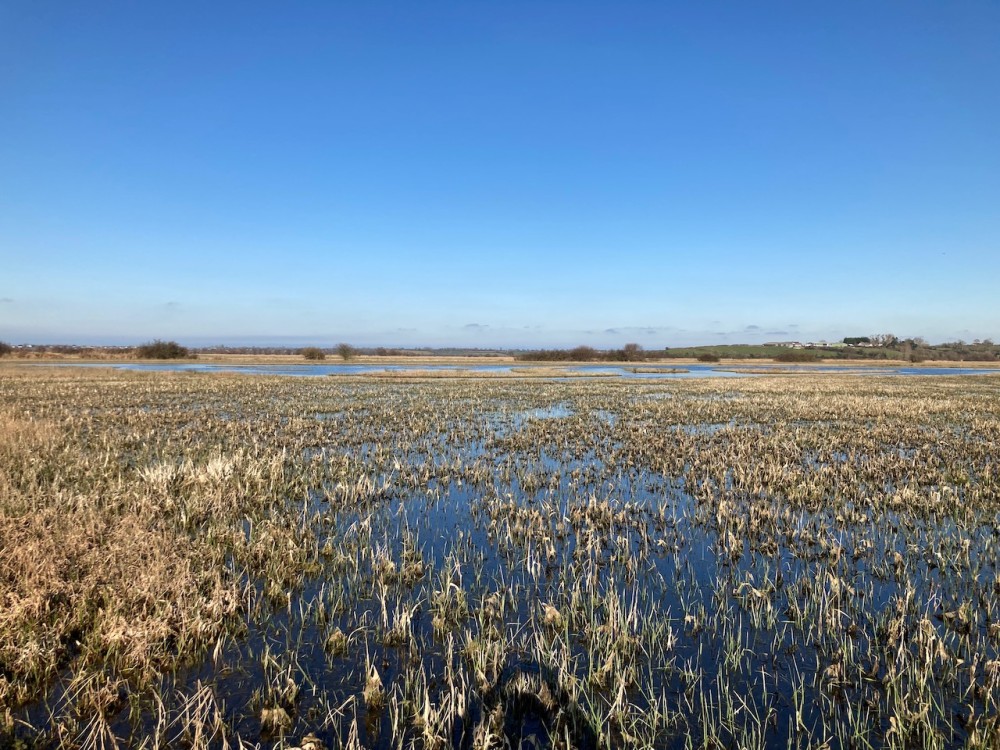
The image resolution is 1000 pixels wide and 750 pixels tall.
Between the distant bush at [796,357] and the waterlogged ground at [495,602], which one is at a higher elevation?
the distant bush at [796,357]

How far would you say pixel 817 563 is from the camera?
331 inches

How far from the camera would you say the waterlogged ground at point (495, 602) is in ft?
15.5

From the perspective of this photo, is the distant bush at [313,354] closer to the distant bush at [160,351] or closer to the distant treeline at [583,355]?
the distant bush at [160,351]

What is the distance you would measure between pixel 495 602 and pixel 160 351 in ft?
412

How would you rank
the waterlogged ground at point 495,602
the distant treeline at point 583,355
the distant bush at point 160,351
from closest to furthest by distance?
the waterlogged ground at point 495,602
the distant bush at point 160,351
the distant treeline at point 583,355

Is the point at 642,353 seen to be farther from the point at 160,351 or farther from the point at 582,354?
the point at 160,351

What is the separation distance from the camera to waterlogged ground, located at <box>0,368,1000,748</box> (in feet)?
15.5

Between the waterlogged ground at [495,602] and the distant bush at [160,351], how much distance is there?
110430 millimetres

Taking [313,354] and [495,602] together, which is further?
[313,354]

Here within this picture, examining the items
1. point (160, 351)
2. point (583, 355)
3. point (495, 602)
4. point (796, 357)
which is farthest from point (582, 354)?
point (495, 602)

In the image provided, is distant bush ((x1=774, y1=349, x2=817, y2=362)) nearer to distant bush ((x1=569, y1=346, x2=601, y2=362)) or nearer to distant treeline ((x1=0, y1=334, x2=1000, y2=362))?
distant treeline ((x1=0, y1=334, x2=1000, y2=362))

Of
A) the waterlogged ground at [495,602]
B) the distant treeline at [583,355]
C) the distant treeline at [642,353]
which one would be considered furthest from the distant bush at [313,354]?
the waterlogged ground at [495,602]

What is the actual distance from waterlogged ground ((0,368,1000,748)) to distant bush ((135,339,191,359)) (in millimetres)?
110430

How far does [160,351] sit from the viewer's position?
110 meters
